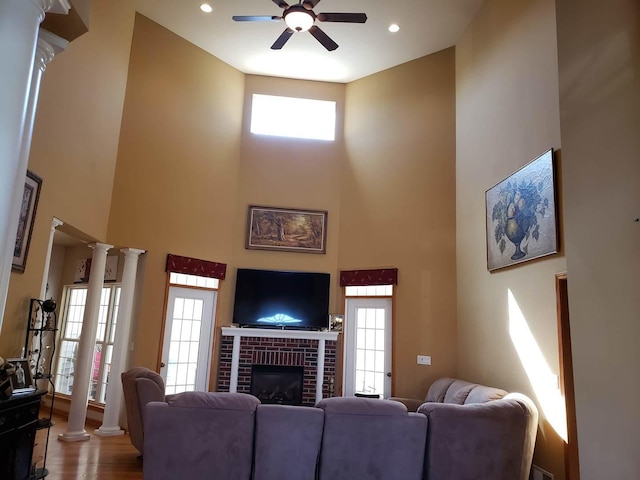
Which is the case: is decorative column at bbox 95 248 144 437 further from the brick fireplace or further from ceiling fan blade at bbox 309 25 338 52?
ceiling fan blade at bbox 309 25 338 52

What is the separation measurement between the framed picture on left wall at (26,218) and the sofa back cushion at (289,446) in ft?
9.31

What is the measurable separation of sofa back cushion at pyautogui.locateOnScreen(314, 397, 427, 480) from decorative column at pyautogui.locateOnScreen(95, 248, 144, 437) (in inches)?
158

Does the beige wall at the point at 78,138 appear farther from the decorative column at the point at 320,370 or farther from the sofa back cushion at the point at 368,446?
Answer: the decorative column at the point at 320,370

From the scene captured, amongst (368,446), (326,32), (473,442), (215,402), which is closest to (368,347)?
(473,442)

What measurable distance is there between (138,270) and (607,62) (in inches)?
245

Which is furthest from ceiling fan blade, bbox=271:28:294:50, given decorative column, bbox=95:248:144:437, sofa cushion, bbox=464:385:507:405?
sofa cushion, bbox=464:385:507:405

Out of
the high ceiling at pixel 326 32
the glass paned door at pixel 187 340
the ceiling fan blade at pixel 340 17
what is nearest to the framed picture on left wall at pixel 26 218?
the glass paned door at pixel 187 340

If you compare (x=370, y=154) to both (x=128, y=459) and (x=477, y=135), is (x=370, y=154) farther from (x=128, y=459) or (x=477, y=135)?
(x=128, y=459)

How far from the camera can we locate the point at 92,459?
4941 mm

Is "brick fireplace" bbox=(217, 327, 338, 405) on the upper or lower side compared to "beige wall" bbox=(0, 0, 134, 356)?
lower

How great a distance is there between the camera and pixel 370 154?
7.75 metres

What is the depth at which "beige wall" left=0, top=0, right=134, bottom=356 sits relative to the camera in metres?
4.50

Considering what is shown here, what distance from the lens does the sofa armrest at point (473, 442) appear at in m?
3.38

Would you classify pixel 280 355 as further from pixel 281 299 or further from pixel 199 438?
pixel 199 438
